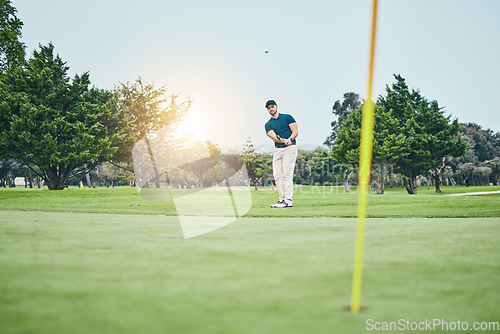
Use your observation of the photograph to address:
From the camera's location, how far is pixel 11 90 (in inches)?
1475

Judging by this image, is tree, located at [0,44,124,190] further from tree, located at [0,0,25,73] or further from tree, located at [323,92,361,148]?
tree, located at [323,92,361,148]

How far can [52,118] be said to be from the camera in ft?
124

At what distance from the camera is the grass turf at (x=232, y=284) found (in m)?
2.02

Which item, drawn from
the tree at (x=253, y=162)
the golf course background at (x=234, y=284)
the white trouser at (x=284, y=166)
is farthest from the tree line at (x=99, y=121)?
the golf course background at (x=234, y=284)

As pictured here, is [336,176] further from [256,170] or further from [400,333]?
[400,333]

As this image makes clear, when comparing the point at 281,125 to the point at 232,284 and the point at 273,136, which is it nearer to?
the point at 273,136

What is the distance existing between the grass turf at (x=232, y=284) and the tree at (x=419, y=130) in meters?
46.3

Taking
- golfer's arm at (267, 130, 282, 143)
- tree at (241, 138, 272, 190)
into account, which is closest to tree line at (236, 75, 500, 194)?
tree at (241, 138, 272, 190)

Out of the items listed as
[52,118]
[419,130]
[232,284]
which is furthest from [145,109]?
[232,284]

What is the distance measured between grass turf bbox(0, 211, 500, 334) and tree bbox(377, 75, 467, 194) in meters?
46.3

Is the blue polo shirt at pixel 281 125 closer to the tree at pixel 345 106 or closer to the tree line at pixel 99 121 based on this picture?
the tree line at pixel 99 121

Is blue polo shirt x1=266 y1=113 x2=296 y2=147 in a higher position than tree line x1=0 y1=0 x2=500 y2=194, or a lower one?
lower

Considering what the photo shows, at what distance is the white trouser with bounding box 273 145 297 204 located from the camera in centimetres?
1193

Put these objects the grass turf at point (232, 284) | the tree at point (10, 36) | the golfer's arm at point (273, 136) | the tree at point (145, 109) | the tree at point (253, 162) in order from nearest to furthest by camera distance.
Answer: the grass turf at point (232, 284), the golfer's arm at point (273, 136), the tree at point (10, 36), the tree at point (145, 109), the tree at point (253, 162)
